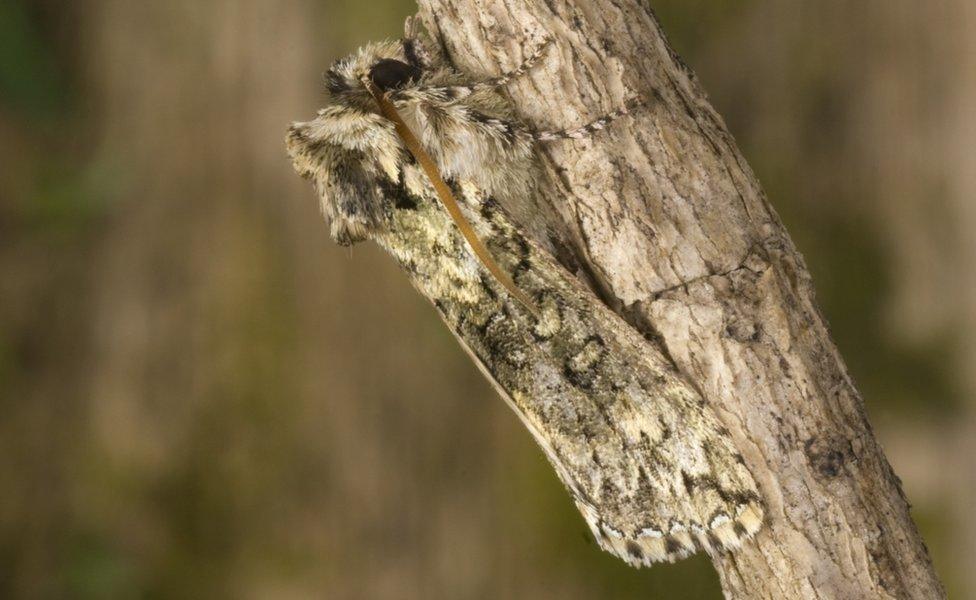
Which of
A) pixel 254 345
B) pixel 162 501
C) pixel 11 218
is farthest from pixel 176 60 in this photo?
pixel 162 501

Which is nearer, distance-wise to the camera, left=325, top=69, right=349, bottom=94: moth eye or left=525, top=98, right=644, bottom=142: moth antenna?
left=525, top=98, right=644, bottom=142: moth antenna

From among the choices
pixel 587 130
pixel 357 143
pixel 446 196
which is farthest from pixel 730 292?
pixel 357 143

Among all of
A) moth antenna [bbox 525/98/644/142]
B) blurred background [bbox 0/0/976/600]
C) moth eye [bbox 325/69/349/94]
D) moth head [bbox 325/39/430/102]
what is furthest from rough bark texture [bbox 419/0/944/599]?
blurred background [bbox 0/0/976/600]

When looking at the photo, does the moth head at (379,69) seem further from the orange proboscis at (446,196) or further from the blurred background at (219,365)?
the blurred background at (219,365)

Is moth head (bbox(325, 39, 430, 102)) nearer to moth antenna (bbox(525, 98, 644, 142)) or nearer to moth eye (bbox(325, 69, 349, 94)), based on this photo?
moth eye (bbox(325, 69, 349, 94))

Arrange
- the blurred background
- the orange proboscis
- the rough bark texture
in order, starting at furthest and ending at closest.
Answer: the blurred background, the orange proboscis, the rough bark texture

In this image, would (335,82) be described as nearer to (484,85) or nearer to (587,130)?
(484,85)

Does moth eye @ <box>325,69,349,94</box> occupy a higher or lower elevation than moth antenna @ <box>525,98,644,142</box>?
higher

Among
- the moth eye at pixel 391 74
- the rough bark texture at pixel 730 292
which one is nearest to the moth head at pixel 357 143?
the moth eye at pixel 391 74
